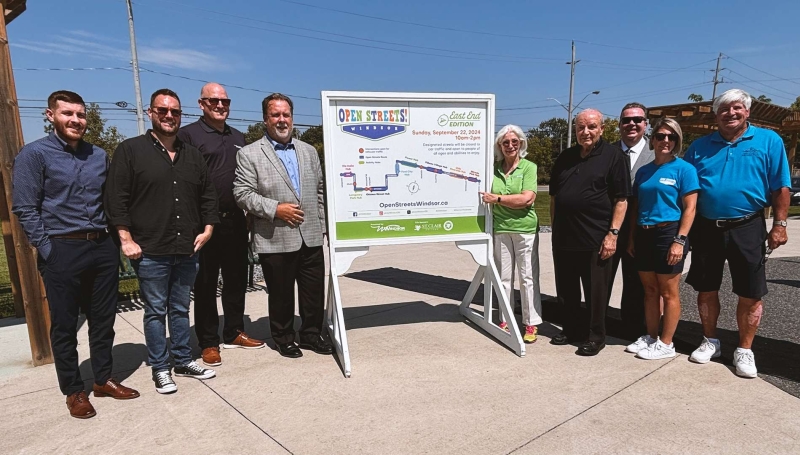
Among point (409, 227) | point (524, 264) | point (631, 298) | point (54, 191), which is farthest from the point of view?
point (631, 298)

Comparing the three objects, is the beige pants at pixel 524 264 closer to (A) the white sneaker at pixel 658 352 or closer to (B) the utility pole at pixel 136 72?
(A) the white sneaker at pixel 658 352

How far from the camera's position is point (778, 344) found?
426 cm

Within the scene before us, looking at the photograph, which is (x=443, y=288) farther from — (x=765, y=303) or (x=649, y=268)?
(x=765, y=303)

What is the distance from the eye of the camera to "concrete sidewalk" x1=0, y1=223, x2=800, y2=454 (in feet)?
9.02

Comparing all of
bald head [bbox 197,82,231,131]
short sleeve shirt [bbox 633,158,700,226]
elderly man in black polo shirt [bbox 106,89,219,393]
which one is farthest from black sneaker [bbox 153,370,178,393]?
short sleeve shirt [bbox 633,158,700,226]

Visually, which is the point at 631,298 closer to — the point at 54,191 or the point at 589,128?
the point at 589,128

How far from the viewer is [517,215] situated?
4344 mm

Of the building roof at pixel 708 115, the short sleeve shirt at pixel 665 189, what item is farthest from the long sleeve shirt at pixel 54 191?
the building roof at pixel 708 115

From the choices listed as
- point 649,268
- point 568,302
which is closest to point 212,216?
point 568,302

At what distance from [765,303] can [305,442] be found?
5.51 meters

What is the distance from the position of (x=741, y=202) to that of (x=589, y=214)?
100 cm

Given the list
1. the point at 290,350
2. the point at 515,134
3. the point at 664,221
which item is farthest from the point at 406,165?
the point at 664,221

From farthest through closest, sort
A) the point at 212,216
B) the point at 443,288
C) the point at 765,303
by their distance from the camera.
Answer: the point at 443,288 < the point at 765,303 < the point at 212,216

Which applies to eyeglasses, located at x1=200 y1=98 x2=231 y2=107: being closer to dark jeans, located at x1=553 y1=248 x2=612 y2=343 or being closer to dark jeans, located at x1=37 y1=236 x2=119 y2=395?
dark jeans, located at x1=37 y1=236 x2=119 y2=395
